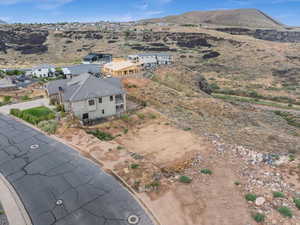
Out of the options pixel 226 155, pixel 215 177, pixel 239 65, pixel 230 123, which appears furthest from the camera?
pixel 239 65

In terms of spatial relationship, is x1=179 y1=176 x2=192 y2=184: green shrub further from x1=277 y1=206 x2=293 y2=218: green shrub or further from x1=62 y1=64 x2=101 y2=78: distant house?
x1=62 y1=64 x2=101 y2=78: distant house

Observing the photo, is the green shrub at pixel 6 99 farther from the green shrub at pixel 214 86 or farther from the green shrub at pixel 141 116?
the green shrub at pixel 214 86

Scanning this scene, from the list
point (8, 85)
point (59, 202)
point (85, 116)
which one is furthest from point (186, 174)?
point (8, 85)

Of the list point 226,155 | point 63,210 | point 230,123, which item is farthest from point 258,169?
point 230,123

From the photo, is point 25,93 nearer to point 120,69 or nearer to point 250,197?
point 120,69

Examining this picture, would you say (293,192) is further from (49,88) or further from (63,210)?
Answer: (49,88)

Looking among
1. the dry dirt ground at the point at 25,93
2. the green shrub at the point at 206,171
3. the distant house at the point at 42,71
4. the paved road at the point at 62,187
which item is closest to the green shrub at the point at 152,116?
the paved road at the point at 62,187

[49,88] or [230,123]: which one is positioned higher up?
[49,88]
